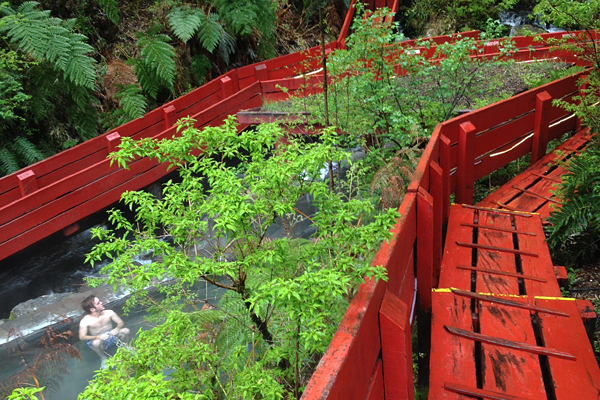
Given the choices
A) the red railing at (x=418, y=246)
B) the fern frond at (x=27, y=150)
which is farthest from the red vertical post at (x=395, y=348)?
the fern frond at (x=27, y=150)

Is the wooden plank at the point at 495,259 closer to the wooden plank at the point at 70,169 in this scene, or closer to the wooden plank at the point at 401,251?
the wooden plank at the point at 401,251

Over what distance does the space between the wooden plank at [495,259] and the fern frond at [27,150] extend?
9.60 metres

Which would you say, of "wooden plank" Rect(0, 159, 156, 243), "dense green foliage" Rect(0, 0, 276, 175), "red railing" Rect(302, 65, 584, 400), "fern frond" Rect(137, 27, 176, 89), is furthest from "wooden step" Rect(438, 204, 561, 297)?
"fern frond" Rect(137, 27, 176, 89)

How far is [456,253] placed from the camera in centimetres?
434

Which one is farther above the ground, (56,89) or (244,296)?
(56,89)

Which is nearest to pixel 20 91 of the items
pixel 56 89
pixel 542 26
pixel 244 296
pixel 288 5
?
pixel 56 89

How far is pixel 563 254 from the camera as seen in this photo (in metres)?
4.84

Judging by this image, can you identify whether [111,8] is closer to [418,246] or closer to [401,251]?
[418,246]

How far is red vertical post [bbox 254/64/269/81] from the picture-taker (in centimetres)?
1252

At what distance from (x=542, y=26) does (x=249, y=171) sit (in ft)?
56.5

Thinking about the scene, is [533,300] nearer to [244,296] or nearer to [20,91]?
[244,296]

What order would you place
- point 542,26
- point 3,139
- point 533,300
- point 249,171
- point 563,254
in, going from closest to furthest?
point 249,171, point 533,300, point 563,254, point 3,139, point 542,26

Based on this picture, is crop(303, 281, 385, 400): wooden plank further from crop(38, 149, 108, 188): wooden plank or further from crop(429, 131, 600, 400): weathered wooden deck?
crop(38, 149, 108, 188): wooden plank

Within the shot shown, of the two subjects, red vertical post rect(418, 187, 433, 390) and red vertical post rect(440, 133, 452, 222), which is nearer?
red vertical post rect(418, 187, 433, 390)
